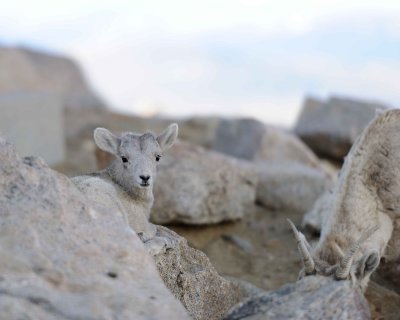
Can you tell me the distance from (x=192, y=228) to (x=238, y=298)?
3.09 meters

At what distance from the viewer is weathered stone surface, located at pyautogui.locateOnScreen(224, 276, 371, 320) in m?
4.87

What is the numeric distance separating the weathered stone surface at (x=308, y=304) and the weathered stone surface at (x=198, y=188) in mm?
4591

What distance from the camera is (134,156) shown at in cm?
642

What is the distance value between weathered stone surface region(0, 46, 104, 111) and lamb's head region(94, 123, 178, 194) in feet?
48.7

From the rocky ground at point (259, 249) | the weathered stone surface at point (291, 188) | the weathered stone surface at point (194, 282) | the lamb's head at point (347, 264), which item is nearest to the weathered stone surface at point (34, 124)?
the rocky ground at point (259, 249)

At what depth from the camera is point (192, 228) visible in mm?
10031

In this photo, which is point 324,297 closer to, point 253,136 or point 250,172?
point 250,172

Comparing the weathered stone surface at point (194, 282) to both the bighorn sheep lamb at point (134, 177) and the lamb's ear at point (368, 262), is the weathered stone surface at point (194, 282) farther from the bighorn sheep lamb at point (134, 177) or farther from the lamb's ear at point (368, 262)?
the lamb's ear at point (368, 262)

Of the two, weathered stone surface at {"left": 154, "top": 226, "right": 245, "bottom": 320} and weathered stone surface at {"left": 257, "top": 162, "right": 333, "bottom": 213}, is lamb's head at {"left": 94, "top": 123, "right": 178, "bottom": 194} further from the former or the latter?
weathered stone surface at {"left": 257, "top": 162, "right": 333, "bottom": 213}

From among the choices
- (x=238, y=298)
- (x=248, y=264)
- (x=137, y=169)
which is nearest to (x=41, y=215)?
(x=137, y=169)

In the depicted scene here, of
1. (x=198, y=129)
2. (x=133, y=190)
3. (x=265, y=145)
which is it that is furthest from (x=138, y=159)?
(x=198, y=129)

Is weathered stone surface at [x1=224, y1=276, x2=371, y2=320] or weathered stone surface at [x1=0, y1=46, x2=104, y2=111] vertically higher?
weathered stone surface at [x1=224, y1=276, x2=371, y2=320]

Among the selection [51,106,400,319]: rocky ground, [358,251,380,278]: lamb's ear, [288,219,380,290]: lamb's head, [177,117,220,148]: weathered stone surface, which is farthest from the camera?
[177,117,220,148]: weathered stone surface

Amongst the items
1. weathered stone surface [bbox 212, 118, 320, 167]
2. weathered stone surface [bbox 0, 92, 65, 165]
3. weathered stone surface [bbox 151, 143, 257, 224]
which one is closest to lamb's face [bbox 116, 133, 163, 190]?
weathered stone surface [bbox 151, 143, 257, 224]
